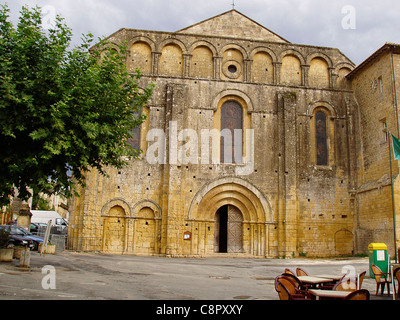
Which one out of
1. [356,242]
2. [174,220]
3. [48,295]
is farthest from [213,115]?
[48,295]

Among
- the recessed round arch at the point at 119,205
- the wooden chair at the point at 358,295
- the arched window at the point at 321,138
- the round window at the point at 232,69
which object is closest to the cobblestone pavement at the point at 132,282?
the wooden chair at the point at 358,295

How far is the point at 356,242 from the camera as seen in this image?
2148 centimetres

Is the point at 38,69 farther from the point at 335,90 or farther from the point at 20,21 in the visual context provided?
the point at 335,90

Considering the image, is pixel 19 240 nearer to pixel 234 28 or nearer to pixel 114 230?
pixel 114 230

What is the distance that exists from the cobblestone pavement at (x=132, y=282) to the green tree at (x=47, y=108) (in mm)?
2471

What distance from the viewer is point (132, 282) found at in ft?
35.6

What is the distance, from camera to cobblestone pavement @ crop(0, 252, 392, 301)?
866 centimetres

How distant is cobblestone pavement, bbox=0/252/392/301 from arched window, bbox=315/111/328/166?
8.47 m

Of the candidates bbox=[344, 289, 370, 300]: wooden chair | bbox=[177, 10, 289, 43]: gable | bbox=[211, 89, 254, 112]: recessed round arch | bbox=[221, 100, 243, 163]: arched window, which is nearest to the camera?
bbox=[344, 289, 370, 300]: wooden chair

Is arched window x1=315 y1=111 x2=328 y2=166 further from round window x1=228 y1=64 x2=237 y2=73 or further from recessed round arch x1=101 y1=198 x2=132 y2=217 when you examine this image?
recessed round arch x1=101 y1=198 x2=132 y2=217

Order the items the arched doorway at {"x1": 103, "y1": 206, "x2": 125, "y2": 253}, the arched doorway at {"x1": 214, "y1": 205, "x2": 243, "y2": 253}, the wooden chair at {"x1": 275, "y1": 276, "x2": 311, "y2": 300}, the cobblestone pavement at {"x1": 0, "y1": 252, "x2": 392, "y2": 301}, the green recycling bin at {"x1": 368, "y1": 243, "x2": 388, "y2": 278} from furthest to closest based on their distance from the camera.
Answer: the arched doorway at {"x1": 214, "y1": 205, "x2": 243, "y2": 253} → the arched doorway at {"x1": 103, "y1": 206, "x2": 125, "y2": 253} → the green recycling bin at {"x1": 368, "y1": 243, "x2": 388, "y2": 278} → the cobblestone pavement at {"x1": 0, "y1": 252, "x2": 392, "y2": 301} → the wooden chair at {"x1": 275, "y1": 276, "x2": 311, "y2": 300}

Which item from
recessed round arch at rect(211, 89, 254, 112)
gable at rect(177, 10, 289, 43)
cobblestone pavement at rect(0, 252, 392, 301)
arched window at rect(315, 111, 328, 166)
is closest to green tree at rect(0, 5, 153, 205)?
cobblestone pavement at rect(0, 252, 392, 301)

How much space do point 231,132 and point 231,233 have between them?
5.60 metres

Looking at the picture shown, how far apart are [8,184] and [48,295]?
3.63 m
